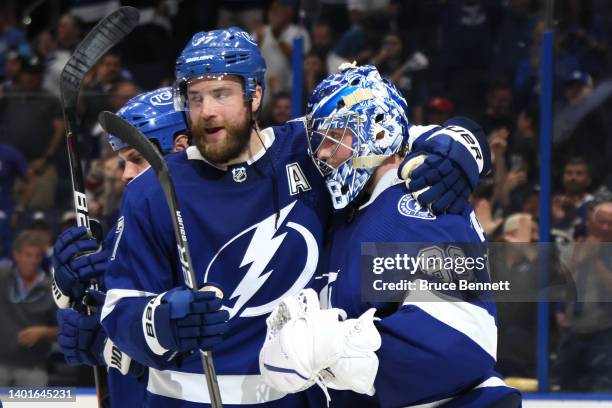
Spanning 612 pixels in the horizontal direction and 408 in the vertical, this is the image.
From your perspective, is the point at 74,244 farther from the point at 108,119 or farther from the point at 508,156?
the point at 508,156

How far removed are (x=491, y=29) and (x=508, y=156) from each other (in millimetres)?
488

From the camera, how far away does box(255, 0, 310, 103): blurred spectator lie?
15.9 feet

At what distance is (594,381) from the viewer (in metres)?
4.20

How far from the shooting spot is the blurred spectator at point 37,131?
492cm

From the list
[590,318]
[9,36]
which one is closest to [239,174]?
[590,318]

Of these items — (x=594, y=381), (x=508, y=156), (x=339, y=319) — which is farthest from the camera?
(x=508, y=156)

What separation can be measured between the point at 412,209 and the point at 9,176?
271 cm

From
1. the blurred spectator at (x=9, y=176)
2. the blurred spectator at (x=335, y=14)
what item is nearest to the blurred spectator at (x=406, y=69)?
the blurred spectator at (x=335, y=14)

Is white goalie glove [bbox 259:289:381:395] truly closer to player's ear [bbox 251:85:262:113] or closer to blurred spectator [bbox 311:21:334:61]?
player's ear [bbox 251:85:262:113]

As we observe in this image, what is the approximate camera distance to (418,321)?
2.46m

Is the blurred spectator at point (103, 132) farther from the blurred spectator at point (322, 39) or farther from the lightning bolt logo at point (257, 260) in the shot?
the lightning bolt logo at point (257, 260)

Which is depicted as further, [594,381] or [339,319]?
[594,381]

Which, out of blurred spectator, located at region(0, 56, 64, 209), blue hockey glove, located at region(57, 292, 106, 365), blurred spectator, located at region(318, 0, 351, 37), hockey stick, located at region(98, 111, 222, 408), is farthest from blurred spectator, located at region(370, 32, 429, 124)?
hockey stick, located at region(98, 111, 222, 408)

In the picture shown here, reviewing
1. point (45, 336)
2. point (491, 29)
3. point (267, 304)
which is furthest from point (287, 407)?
point (491, 29)
